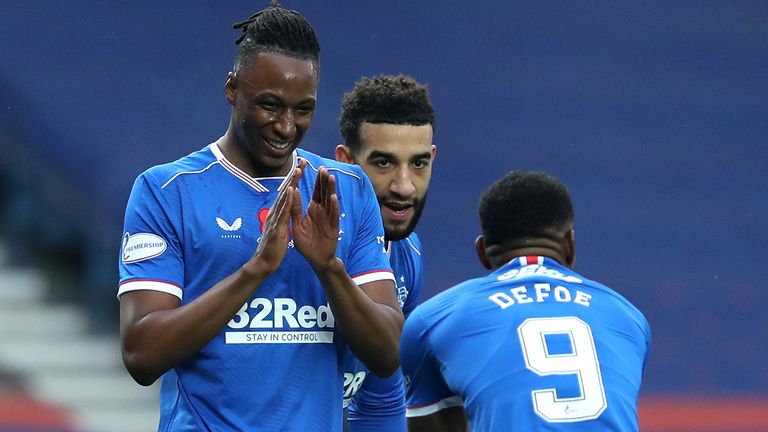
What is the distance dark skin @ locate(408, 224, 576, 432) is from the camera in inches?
120

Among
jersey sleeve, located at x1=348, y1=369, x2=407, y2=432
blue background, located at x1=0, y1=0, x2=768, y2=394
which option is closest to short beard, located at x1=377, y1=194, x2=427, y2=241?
jersey sleeve, located at x1=348, y1=369, x2=407, y2=432

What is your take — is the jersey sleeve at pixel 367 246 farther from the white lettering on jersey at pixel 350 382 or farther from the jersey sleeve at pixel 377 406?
the jersey sleeve at pixel 377 406

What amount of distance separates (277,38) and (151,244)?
2.03 ft

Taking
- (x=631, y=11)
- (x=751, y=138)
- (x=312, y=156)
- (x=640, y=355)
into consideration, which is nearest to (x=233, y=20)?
(x=631, y=11)

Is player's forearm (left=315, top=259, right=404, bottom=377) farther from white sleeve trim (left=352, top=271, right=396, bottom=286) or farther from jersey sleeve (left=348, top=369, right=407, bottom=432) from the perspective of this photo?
jersey sleeve (left=348, top=369, right=407, bottom=432)

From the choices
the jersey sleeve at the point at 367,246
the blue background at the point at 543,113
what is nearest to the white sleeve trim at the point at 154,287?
the jersey sleeve at the point at 367,246

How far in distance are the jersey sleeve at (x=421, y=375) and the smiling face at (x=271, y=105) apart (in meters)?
0.55

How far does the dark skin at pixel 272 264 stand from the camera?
2934 millimetres

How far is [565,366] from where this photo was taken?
2850 millimetres

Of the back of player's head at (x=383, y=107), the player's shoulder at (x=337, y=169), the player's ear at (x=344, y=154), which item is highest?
the back of player's head at (x=383, y=107)

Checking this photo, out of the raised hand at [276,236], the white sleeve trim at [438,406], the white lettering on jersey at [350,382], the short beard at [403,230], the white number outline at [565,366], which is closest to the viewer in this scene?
the white number outline at [565,366]

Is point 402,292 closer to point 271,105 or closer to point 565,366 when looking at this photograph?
point 271,105

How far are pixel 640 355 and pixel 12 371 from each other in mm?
7128

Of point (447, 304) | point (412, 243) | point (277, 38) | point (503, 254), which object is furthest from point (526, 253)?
point (412, 243)
